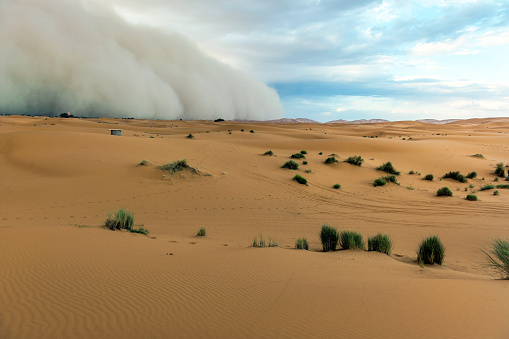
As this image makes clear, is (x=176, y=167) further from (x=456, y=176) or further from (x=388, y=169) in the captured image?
(x=456, y=176)

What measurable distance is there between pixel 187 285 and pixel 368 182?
48.6ft

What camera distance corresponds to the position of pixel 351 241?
7043 mm

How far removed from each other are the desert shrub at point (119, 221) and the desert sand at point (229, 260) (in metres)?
0.43

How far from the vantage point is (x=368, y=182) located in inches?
675

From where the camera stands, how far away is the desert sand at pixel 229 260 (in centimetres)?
325

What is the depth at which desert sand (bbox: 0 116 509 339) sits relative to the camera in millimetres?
3250

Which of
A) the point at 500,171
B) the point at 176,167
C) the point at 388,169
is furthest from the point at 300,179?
the point at 500,171

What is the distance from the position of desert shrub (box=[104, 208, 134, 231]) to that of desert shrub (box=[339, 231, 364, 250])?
18.3ft

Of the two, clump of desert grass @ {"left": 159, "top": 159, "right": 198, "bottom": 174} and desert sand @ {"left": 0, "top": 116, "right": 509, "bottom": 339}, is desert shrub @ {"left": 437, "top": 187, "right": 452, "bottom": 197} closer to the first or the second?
desert sand @ {"left": 0, "top": 116, "right": 509, "bottom": 339}

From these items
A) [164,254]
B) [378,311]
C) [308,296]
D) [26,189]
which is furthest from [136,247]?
[26,189]

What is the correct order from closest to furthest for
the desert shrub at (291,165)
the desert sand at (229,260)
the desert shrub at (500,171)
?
the desert sand at (229,260) < the desert shrub at (291,165) < the desert shrub at (500,171)

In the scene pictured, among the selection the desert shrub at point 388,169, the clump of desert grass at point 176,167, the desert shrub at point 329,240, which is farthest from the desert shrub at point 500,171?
the clump of desert grass at point 176,167

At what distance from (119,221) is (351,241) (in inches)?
237

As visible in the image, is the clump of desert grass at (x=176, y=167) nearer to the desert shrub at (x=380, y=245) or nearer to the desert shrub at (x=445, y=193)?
the desert shrub at (x=380, y=245)
